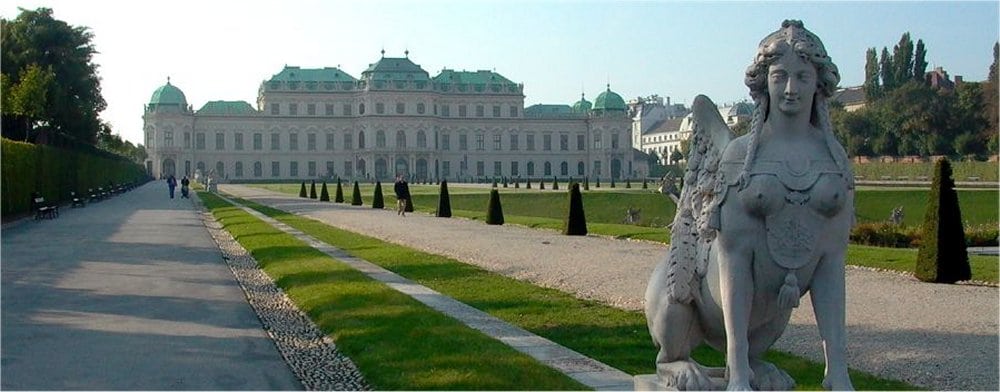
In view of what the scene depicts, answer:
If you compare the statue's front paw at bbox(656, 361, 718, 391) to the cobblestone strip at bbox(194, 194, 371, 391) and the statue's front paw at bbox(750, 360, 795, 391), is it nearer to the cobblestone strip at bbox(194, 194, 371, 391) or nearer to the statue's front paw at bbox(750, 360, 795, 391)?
the statue's front paw at bbox(750, 360, 795, 391)

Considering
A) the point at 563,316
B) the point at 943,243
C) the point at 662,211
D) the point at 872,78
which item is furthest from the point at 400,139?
the point at 563,316

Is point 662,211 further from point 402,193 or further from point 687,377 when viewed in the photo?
point 687,377


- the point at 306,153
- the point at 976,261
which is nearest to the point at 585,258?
the point at 976,261

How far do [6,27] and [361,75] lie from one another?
192 feet

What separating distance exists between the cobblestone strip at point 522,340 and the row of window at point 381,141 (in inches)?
3194

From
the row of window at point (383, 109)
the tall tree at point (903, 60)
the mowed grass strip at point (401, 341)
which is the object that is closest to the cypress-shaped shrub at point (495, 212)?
the mowed grass strip at point (401, 341)

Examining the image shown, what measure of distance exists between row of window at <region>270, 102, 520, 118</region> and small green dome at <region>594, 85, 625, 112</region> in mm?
8214

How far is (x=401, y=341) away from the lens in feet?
21.6

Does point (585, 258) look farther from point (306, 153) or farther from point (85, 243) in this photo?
point (306, 153)

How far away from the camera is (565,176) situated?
9581cm

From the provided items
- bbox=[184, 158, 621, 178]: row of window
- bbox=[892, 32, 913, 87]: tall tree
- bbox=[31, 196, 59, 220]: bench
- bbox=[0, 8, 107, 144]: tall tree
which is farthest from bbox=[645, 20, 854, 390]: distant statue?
bbox=[184, 158, 621, 178]: row of window

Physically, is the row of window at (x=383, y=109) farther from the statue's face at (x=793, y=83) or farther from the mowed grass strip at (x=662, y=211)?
the statue's face at (x=793, y=83)

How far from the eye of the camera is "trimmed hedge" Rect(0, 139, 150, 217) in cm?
2122

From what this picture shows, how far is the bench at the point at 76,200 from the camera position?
30.0m
